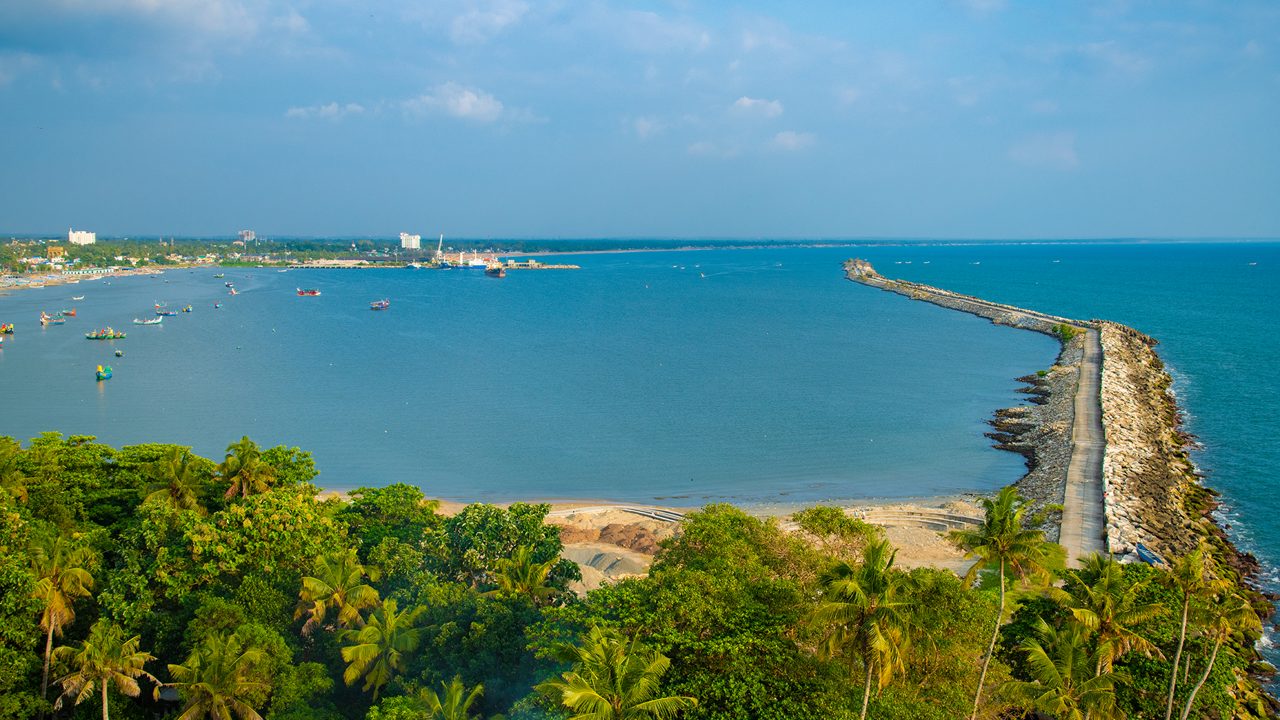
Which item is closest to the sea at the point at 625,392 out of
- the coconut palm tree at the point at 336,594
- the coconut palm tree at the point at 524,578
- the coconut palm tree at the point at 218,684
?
the coconut palm tree at the point at 524,578

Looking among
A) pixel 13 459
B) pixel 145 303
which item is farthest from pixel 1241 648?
pixel 145 303

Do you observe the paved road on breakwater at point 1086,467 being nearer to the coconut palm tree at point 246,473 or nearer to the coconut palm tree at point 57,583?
the coconut palm tree at point 246,473

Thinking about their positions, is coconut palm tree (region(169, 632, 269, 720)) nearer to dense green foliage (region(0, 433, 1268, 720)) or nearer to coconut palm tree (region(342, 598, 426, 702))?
dense green foliage (region(0, 433, 1268, 720))

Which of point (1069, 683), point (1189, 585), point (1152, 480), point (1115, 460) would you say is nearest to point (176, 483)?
point (1069, 683)

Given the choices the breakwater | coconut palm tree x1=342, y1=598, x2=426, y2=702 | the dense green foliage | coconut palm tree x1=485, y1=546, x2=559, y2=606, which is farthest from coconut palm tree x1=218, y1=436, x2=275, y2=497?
the breakwater

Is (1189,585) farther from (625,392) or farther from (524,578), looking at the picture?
(625,392)
